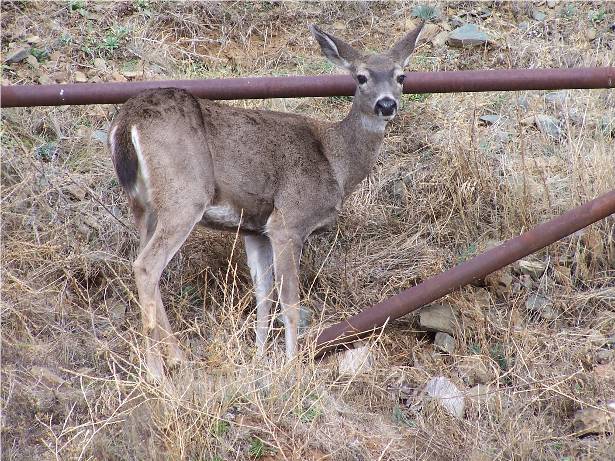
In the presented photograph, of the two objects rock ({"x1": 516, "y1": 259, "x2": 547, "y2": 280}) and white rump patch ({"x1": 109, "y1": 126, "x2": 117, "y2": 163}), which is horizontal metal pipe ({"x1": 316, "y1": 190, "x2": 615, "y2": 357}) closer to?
rock ({"x1": 516, "y1": 259, "x2": 547, "y2": 280})

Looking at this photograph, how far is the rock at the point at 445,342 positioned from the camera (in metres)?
5.95

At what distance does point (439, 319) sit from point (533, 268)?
0.80 metres

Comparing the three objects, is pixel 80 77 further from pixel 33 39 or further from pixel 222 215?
pixel 222 215

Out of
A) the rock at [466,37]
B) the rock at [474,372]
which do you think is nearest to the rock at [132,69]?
the rock at [466,37]

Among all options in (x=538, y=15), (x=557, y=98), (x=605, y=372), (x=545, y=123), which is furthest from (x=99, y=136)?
(x=538, y=15)

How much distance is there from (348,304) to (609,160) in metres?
2.05

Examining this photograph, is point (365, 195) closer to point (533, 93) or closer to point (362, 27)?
point (533, 93)

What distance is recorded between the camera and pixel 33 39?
830 cm

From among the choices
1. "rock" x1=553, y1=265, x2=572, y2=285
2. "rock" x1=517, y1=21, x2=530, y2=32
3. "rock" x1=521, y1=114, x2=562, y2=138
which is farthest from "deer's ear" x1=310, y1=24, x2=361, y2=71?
"rock" x1=517, y1=21, x2=530, y2=32

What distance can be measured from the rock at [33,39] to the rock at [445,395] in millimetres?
4603

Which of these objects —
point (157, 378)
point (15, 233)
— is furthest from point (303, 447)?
point (15, 233)

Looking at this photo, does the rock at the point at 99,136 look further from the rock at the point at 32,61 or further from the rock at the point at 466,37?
the rock at the point at 466,37

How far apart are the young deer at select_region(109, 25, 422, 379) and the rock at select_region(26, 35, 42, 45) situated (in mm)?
2881

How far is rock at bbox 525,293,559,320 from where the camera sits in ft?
20.2
